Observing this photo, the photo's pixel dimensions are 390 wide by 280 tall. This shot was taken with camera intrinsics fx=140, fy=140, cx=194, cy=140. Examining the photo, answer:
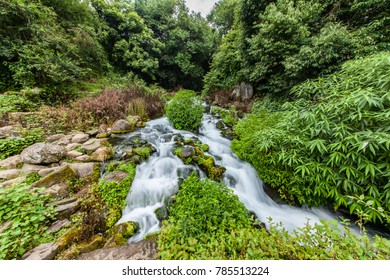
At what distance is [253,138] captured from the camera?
10.9 ft

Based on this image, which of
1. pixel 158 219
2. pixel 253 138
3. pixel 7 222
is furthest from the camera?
pixel 253 138

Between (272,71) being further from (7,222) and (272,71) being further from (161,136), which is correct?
(7,222)

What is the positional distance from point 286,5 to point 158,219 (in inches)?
284

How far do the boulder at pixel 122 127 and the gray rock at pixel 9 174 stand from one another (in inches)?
88.1

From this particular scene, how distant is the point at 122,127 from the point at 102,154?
1.68 metres

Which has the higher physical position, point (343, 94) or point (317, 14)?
point (317, 14)

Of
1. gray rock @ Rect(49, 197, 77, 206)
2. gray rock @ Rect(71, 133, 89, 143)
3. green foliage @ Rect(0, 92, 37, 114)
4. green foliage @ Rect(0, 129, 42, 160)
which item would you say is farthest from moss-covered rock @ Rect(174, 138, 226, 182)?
green foliage @ Rect(0, 92, 37, 114)

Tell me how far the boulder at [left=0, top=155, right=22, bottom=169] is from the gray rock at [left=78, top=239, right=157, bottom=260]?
2416 mm

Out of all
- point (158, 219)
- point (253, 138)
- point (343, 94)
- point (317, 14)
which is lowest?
point (158, 219)

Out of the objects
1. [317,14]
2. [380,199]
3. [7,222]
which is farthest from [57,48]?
[380,199]

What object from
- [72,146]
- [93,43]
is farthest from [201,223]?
[93,43]

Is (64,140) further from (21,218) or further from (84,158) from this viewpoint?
(21,218)

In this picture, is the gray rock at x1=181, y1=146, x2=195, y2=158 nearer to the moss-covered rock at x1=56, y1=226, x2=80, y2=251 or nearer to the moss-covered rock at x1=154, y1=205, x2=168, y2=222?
the moss-covered rock at x1=154, y1=205, x2=168, y2=222

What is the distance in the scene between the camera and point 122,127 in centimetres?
466
